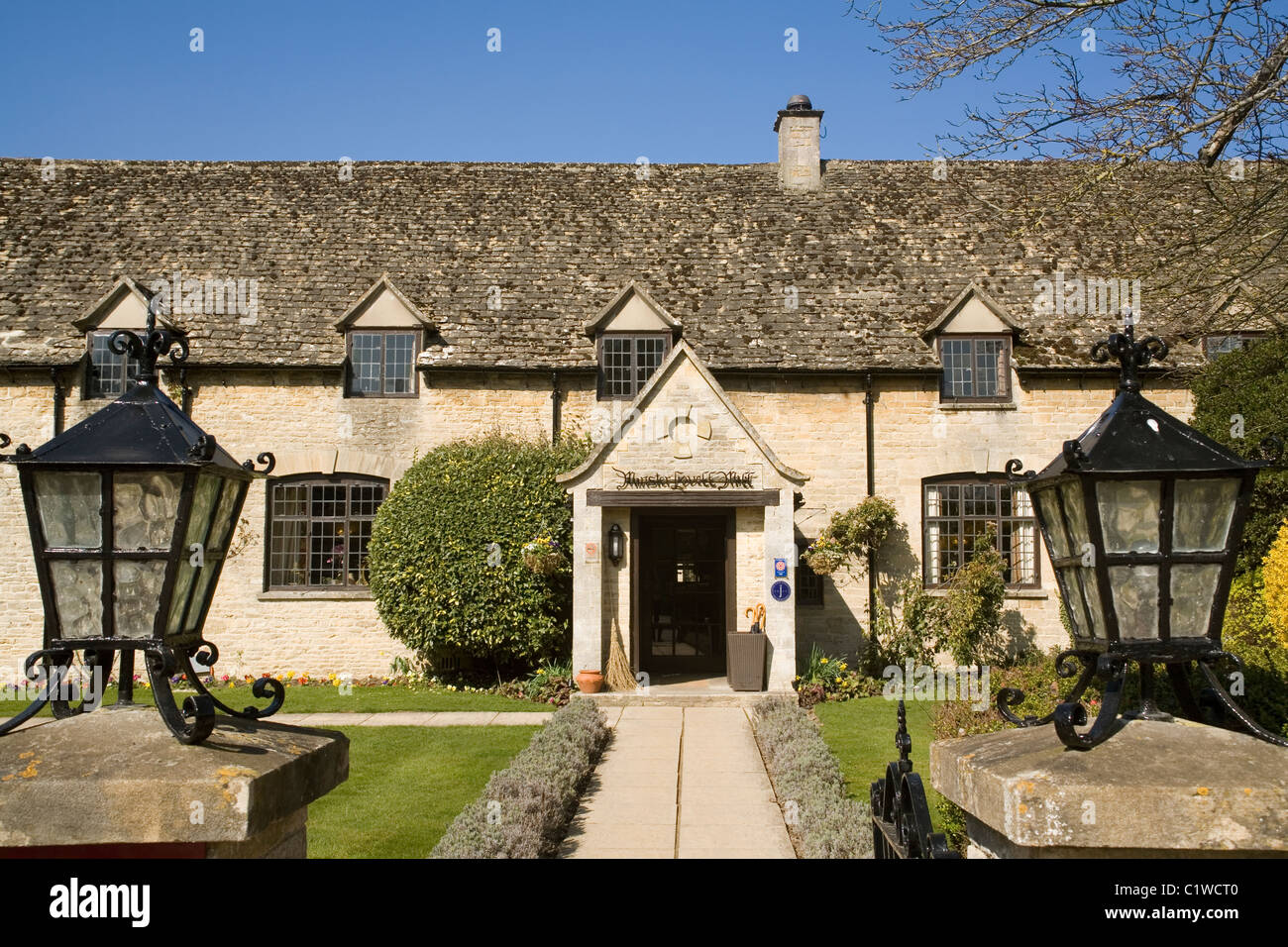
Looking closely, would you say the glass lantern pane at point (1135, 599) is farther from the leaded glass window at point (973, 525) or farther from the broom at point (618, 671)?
the leaded glass window at point (973, 525)

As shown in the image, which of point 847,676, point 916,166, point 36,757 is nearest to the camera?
point 36,757

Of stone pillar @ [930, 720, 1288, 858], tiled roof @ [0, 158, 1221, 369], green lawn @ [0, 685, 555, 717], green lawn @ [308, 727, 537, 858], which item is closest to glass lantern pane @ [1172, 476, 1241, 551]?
stone pillar @ [930, 720, 1288, 858]

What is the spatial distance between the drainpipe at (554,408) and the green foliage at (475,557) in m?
1.14

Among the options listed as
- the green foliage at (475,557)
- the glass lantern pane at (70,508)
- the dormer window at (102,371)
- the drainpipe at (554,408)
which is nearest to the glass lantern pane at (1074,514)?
the glass lantern pane at (70,508)

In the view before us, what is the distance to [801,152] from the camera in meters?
22.3

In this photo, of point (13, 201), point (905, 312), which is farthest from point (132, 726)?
point (13, 201)

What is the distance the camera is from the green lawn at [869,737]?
34.3 ft

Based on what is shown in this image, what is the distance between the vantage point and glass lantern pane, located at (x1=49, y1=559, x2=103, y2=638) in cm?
336

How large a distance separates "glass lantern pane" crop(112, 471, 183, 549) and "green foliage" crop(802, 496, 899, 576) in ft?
48.3

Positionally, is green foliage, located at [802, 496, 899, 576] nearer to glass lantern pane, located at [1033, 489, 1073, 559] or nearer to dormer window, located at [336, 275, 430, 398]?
dormer window, located at [336, 275, 430, 398]

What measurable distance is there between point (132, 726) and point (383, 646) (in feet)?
50.9
